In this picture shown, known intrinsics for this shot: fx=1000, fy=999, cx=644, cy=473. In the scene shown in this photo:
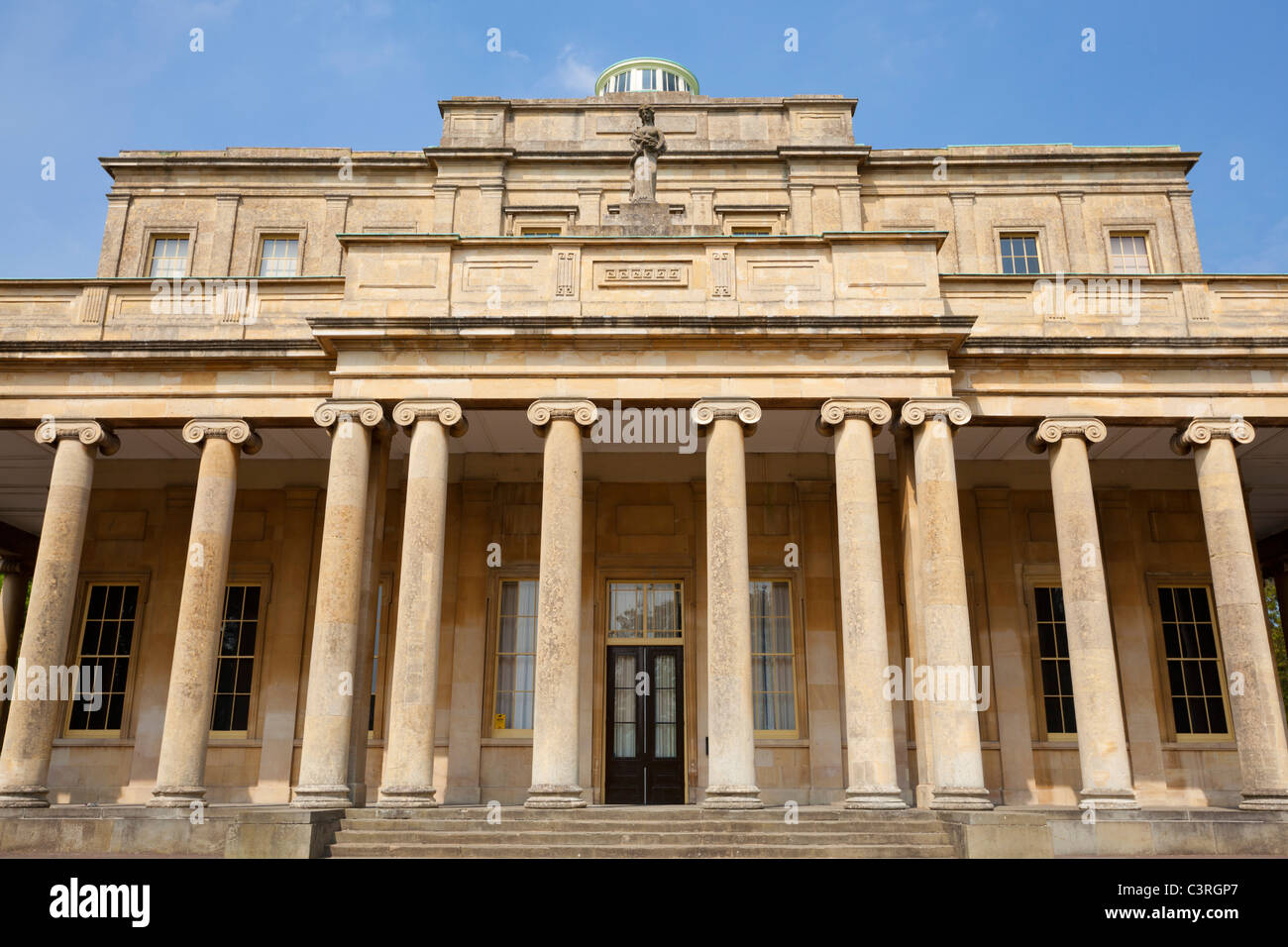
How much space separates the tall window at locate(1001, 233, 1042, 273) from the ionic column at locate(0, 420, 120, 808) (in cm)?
2041

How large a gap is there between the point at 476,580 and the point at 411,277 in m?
6.83

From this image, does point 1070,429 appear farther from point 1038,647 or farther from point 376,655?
point 376,655

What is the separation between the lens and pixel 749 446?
21.5 m

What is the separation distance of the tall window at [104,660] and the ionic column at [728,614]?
45.3 feet

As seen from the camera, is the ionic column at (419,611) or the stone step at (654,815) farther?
the ionic column at (419,611)

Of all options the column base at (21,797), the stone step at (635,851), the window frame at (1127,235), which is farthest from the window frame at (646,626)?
the window frame at (1127,235)

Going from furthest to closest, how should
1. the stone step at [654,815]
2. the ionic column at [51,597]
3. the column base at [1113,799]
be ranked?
the ionic column at [51,597] < the column base at [1113,799] < the stone step at [654,815]

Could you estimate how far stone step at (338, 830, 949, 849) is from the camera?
1418 cm

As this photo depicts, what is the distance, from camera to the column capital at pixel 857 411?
17.2m

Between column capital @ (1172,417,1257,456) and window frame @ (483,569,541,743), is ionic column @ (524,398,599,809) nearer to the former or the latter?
window frame @ (483,569,541,743)

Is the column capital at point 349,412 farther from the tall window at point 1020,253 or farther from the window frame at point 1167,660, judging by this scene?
the window frame at point 1167,660
